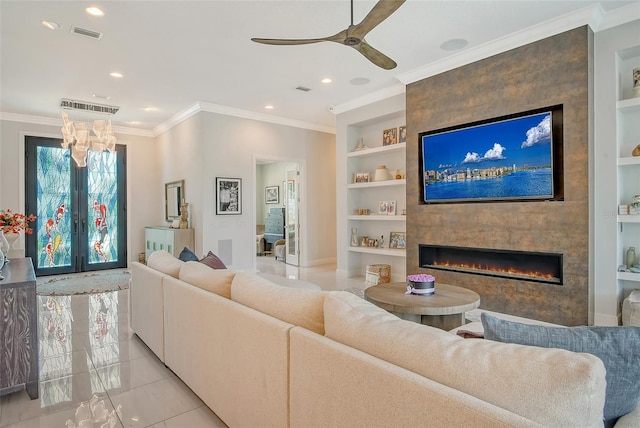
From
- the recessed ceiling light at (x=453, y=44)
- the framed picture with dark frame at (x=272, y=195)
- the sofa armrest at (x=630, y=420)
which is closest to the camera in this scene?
the sofa armrest at (x=630, y=420)

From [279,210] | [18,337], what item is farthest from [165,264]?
[279,210]

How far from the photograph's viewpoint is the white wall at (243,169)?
627cm

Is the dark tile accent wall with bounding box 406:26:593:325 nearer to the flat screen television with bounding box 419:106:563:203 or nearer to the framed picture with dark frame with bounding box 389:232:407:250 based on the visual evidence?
the flat screen television with bounding box 419:106:563:203

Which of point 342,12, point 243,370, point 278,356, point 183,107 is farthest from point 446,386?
point 183,107

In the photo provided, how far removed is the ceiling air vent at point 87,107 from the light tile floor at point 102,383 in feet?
12.0

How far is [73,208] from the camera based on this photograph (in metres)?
7.18

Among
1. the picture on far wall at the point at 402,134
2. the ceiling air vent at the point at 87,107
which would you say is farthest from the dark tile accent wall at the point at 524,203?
the ceiling air vent at the point at 87,107

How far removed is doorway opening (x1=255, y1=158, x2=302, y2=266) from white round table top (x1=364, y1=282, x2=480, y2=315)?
4.63 meters

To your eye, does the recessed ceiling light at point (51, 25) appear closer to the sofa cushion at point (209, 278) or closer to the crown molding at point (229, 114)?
the crown molding at point (229, 114)

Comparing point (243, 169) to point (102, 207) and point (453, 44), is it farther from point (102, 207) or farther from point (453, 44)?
point (453, 44)

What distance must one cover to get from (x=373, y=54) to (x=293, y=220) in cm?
535

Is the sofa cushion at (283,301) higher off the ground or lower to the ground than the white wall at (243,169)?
lower

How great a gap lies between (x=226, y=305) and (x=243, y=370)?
334 mm

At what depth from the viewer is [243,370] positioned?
65.7 inches
